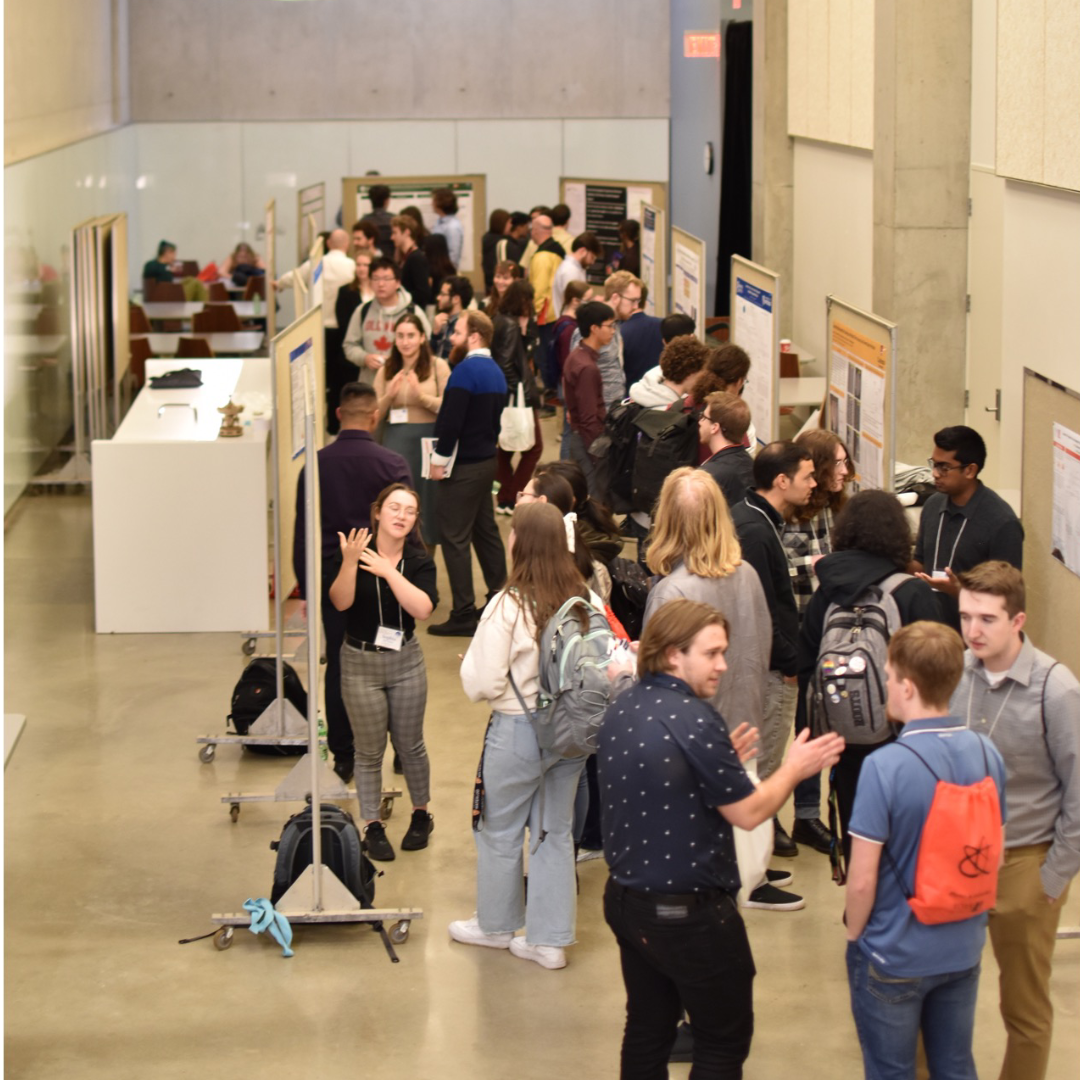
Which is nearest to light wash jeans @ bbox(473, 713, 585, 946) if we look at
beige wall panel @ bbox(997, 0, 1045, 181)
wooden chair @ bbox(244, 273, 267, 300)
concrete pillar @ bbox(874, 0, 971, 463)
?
beige wall panel @ bbox(997, 0, 1045, 181)

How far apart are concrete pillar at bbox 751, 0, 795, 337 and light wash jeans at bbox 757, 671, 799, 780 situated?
815 centimetres

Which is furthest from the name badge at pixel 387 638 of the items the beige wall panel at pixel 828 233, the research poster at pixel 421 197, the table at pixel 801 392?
the research poster at pixel 421 197

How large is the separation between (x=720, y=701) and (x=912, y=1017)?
1.59m

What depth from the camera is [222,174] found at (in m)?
18.7

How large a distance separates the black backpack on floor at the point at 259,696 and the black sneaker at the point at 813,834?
214cm

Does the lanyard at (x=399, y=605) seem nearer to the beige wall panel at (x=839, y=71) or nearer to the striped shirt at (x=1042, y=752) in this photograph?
the striped shirt at (x=1042, y=752)

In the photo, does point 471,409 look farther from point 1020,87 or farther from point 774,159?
point 774,159

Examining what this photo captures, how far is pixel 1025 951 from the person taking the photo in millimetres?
3490

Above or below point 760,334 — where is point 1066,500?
below

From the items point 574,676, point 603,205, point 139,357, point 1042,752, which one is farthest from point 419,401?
point 603,205

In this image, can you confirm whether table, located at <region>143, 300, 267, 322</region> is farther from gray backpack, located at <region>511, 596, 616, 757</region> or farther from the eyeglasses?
gray backpack, located at <region>511, 596, 616, 757</region>

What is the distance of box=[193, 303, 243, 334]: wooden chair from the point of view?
13.9 meters

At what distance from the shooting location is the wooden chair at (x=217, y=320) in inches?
549

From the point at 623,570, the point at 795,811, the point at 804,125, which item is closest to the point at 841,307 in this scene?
the point at 623,570
